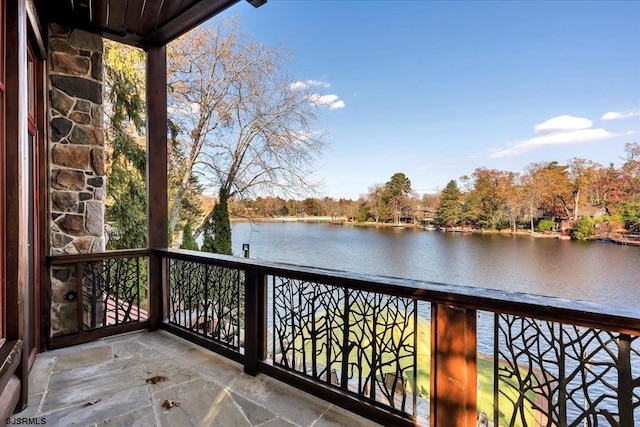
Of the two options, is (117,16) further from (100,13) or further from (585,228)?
(585,228)

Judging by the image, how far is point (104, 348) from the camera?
291 centimetres

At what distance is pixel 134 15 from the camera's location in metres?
2.95

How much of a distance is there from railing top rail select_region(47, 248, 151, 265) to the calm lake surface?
2759 mm

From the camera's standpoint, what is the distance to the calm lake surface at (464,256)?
684 cm

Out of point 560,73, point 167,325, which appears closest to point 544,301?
point 167,325

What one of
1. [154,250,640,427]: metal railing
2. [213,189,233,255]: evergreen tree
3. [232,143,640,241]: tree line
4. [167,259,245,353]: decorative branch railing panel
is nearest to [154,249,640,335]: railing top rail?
[154,250,640,427]: metal railing

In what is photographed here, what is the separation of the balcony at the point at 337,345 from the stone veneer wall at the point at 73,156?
0.09 metres

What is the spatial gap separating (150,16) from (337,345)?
3.26m

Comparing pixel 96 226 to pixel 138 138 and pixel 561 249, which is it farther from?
pixel 561 249

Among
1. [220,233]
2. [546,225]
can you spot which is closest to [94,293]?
[220,233]

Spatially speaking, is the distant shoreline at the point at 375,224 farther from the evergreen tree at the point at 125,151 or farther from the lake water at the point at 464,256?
the evergreen tree at the point at 125,151

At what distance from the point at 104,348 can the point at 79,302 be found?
0.51 metres

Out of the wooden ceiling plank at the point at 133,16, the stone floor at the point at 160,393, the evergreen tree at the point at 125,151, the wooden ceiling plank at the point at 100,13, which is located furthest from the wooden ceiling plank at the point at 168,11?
the evergreen tree at the point at 125,151

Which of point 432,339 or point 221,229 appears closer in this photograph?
point 432,339
